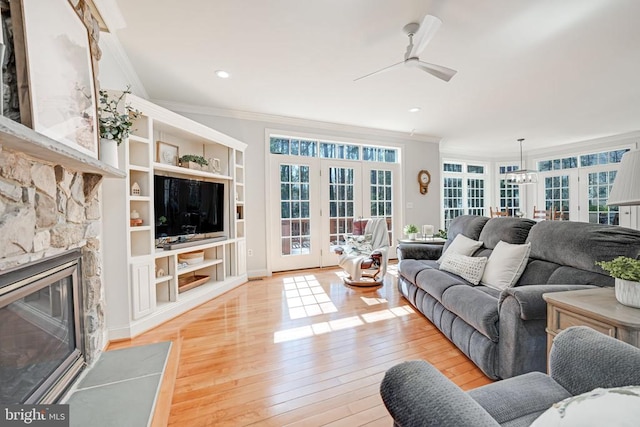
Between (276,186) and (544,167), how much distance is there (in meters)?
6.99

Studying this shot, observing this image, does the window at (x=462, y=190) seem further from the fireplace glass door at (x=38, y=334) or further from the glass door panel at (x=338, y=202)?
the fireplace glass door at (x=38, y=334)

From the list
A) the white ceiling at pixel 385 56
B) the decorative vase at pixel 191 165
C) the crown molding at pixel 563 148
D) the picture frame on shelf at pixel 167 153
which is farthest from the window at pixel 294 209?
the crown molding at pixel 563 148

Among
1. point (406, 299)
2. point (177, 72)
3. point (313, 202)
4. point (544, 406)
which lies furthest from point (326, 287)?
point (177, 72)

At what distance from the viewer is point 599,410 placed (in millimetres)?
484

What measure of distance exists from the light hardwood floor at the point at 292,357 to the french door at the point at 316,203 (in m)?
1.35

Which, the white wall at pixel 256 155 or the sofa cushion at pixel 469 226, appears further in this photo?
the white wall at pixel 256 155

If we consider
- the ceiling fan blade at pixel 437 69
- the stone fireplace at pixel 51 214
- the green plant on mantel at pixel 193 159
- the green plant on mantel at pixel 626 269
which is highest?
the ceiling fan blade at pixel 437 69

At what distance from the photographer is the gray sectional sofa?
1.55m

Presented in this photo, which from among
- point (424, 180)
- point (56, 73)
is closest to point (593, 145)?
point (424, 180)

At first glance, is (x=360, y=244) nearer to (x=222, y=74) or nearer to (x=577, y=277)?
(x=577, y=277)

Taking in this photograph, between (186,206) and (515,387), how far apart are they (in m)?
3.19

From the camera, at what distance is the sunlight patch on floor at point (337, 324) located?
7.73 ft

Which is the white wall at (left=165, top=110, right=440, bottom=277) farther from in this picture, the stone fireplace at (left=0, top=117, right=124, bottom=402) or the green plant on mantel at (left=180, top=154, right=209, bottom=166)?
the stone fireplace at (left=0, top=117, right=124, bottom=402)

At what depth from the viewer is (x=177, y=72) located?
2.91 m
